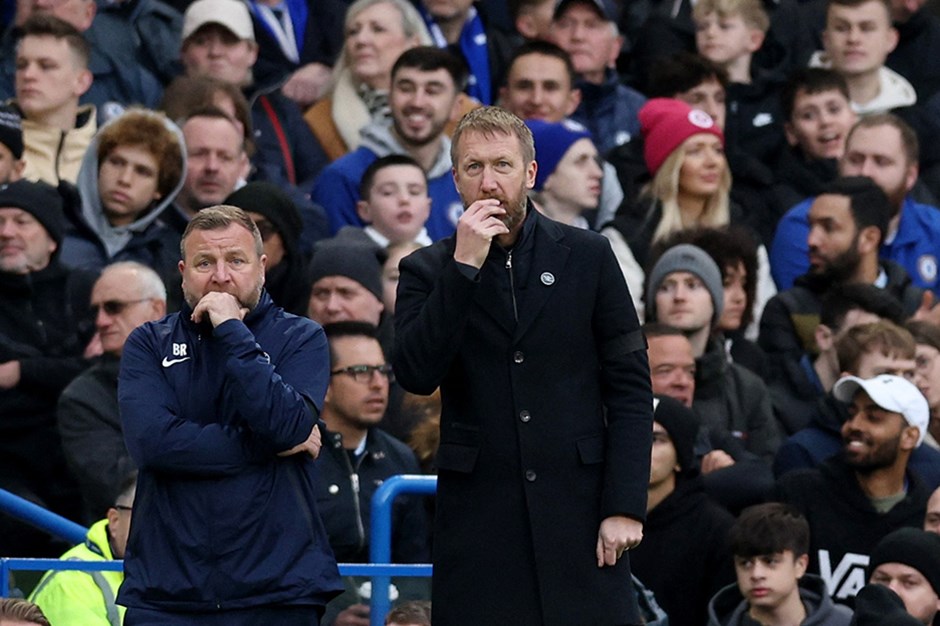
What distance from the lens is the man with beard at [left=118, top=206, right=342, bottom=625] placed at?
6285 millimetres

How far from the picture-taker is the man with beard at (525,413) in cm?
610

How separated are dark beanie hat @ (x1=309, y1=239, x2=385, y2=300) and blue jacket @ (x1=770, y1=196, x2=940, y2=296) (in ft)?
9.78

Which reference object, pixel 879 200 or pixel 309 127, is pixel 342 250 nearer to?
pixel 309 127

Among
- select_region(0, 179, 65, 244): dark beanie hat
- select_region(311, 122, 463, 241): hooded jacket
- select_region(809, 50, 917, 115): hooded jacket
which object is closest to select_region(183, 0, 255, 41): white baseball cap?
select_region(311, 122, 463, 241): hooded jacket

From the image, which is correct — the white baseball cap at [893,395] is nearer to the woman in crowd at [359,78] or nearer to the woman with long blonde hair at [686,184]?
the woman with long blonde hair at [686,184]

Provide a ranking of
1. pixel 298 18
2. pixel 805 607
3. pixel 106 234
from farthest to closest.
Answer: pixel 298 18 → pixel 106 234 → pixel 805 607

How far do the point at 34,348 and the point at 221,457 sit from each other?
3592 millimetres

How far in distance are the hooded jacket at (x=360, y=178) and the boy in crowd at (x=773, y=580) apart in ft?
10.9

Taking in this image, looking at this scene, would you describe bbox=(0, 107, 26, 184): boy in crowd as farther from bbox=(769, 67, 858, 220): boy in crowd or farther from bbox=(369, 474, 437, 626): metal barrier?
bbox=(769, 67, 858, 220): boy in crowd

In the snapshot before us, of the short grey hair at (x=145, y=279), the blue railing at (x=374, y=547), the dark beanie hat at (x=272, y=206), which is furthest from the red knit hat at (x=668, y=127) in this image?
the blue railing at (x=374, y=547)

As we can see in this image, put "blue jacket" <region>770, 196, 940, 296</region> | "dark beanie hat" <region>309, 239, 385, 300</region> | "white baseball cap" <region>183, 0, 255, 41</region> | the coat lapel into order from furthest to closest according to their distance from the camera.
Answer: "blue jacket" <region>770, 196, 940, 296</region> → "white baseball cap" <region>183, 0, 255, 41</region> → "dark beanie hat" <region>309, 239, 385, 300</region> → the coat lapel

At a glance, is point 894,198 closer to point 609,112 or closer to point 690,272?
point 609,112

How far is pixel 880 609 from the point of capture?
26.6 feet

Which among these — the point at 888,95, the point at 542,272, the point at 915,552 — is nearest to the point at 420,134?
the point at 888,95
